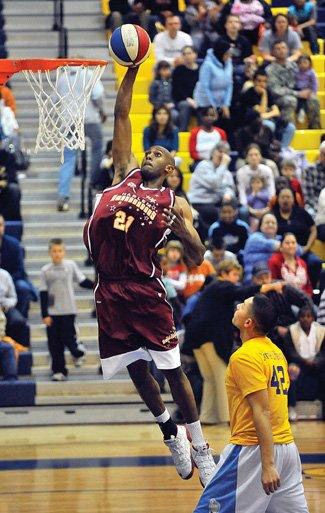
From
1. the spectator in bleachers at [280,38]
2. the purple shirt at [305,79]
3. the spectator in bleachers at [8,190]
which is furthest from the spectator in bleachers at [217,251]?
the spectator in bleachers at [280,38]

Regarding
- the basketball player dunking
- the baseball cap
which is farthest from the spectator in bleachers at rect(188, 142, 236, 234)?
the basketball player dunking

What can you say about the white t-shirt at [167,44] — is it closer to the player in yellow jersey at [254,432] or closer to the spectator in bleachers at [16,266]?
the spectator in bleachers at [16,266]

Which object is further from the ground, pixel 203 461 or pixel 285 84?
pixel 285 84

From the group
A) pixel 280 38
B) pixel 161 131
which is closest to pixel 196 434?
pixel 161 131

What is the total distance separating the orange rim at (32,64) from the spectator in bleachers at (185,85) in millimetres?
7485

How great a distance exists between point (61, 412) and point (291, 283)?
258cm

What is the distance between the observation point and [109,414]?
47.0 ft

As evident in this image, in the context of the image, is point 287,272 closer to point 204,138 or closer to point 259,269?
point 259,269

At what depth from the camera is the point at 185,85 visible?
17312 mm

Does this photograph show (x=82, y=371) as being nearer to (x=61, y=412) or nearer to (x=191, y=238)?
(x=61, y=412)

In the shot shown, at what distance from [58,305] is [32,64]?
5368 mm

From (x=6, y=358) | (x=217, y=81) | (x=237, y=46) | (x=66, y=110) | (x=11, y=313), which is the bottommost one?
(x=6, y=358)

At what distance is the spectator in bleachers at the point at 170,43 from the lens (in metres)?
17.6

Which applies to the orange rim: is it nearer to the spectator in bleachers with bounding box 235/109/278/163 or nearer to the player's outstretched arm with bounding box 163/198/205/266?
the player's outstretched arm with bounding box 163/198/205/266
